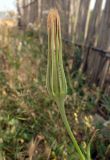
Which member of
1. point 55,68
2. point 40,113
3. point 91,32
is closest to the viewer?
point 55,68

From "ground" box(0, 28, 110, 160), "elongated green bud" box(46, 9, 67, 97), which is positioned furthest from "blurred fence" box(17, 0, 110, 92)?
"elongated green bud" box(46, 9, 67, 97)

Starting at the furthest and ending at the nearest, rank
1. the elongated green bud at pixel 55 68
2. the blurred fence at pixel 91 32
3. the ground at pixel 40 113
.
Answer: the blurred fence at pixel 91 32 < the ground at pixel 40 113 < the elongated green bud at pixel 55 68

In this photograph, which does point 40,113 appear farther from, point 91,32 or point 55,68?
point 55,68

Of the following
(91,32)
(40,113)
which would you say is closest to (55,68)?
(40,113)

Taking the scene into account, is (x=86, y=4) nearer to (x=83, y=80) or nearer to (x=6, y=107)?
(x=83, y=80)

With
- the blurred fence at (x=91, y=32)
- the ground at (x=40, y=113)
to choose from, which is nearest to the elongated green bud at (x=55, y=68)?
the ground at (x=40, y=113)

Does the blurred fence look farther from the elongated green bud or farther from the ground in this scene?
the elongated green bud

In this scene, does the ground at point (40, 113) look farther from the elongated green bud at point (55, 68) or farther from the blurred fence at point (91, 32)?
the elongated green bud at point (55, 68)

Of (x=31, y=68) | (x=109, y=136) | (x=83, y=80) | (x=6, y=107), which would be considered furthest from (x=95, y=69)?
(x=109, y=136)
